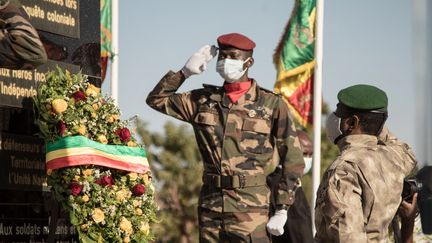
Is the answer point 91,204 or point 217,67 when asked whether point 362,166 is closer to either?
point 91,204

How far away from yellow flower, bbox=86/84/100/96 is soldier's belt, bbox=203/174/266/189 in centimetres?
128

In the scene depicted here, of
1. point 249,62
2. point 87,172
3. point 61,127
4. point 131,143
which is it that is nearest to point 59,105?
point 61,127

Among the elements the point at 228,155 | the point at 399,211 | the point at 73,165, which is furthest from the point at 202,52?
the point at 399,211

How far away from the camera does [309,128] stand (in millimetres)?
14867

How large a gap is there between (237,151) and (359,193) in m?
2.94

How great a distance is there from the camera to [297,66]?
584 inches

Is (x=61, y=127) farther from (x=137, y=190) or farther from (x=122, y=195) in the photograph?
(x=137, y=190)

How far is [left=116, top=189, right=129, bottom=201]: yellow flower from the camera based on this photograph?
7.67m

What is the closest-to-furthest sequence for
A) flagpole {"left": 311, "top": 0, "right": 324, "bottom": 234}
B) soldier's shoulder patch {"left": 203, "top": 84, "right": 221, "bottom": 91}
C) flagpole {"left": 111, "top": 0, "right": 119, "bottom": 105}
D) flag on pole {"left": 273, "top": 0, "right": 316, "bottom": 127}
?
soldier's shoulder patch {"left": 203, "top": 84, "right": 221, "bottom": 91} < flagpole {"left": 111, "top": 0, "right": 119, "bottom": 105} < flagpole {"left": 311, "top": 0, "right": 324, "bottom": 234} < flag on pole {"left": 273, "top": 0, "right": 316, "bottom": 127}

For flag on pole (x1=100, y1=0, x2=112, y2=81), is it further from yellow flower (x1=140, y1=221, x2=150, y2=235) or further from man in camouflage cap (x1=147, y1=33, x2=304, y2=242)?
yellow flower (x1=140, y1=221, x2=150, y2=235)

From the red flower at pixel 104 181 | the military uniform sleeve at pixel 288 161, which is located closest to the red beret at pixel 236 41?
the military uniform sleeve at pixel 288 161

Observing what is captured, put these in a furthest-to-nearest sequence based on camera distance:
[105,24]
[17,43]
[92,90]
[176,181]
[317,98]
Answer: [176,181]
[317,98]
[105,24]
[92,90]
[17,43]

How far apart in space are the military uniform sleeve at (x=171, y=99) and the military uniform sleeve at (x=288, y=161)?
712 millimetres

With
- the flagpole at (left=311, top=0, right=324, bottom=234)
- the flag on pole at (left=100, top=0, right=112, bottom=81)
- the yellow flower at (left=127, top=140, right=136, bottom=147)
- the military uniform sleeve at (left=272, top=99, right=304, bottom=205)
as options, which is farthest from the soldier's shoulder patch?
the flagpole at (left=311, top=0, right=324, bottom=234)
